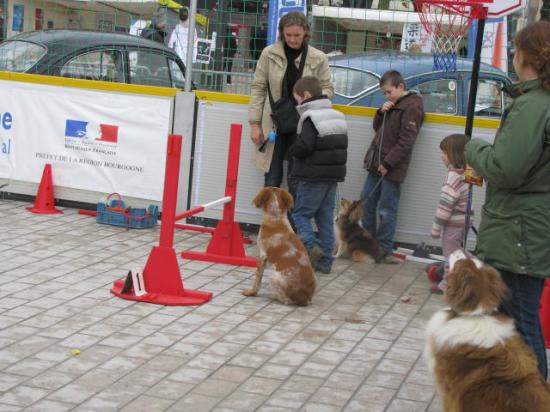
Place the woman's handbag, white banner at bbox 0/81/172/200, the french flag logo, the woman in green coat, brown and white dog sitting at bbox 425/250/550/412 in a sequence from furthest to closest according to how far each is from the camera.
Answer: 1. the french flag logo
2. white banner at bbox 0/81/172/200
3. the woman's handbag
4. the woman in green coat
5. brown and white dog sitting at bbox 425/250/550/412

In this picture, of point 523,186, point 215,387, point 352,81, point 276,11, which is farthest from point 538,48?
point 276,11

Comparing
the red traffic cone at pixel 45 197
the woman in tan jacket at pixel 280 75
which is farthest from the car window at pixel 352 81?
the red traffic cone at pixel 45 197

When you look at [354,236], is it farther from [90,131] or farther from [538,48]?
[538,48]

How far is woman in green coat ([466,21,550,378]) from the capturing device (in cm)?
421

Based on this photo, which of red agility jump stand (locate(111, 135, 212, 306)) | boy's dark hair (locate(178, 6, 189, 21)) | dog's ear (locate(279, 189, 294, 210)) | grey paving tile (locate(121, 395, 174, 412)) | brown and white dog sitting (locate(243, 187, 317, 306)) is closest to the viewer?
grey paving tile (locate(121, 395, 174, 412))

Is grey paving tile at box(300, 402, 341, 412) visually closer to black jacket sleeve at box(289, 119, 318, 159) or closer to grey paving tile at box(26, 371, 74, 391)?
grey paving tile at box(26, 371, 74, 391)

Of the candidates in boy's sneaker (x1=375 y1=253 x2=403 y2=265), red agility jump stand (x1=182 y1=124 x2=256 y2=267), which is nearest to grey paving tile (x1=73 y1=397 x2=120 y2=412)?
red agility jump stand (x1=182 y1=124 x2=256 y2=267)

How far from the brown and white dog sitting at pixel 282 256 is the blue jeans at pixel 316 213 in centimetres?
76

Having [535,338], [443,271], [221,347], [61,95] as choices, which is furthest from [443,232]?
[61,95]

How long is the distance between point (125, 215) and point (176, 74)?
229 centimetres

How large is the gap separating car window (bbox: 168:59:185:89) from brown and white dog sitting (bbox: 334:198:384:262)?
3.04m

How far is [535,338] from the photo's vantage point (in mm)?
4543

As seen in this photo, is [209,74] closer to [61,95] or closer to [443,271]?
[61,95]

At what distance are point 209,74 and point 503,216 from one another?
19.6 ft
